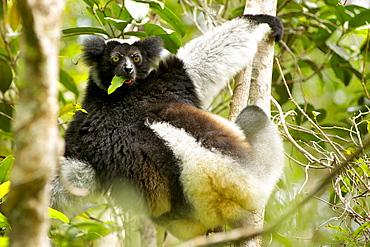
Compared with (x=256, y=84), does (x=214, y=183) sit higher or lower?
lower

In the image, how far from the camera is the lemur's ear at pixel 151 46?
406cm

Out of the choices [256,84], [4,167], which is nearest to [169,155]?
[256,84]

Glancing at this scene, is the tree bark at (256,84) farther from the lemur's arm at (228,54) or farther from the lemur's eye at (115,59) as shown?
the lemur's eye at (115,59)

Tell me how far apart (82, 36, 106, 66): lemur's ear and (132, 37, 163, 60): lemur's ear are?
0.35m

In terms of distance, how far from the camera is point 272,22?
398cm

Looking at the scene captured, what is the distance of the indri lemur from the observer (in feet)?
10.3

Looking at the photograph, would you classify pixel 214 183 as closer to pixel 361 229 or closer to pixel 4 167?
pixel 361 229

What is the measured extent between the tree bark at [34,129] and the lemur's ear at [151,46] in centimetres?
294

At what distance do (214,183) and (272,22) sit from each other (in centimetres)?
186

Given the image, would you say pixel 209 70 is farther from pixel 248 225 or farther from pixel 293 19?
pixel 293 19

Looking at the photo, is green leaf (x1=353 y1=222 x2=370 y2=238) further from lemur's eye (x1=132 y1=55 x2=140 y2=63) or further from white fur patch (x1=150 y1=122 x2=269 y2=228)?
lemur's eye (x1=132 y1=55 x2=140 y2=63)

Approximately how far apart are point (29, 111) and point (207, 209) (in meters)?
2.25

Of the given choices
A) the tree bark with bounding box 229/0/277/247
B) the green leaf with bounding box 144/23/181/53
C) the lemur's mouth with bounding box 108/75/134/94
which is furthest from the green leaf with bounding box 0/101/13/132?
the tree bark with bounding box 229/0/277/247

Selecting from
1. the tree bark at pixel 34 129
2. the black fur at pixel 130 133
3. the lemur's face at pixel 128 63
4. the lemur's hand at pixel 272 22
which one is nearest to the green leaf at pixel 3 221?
the black fur at pixel 130 133
